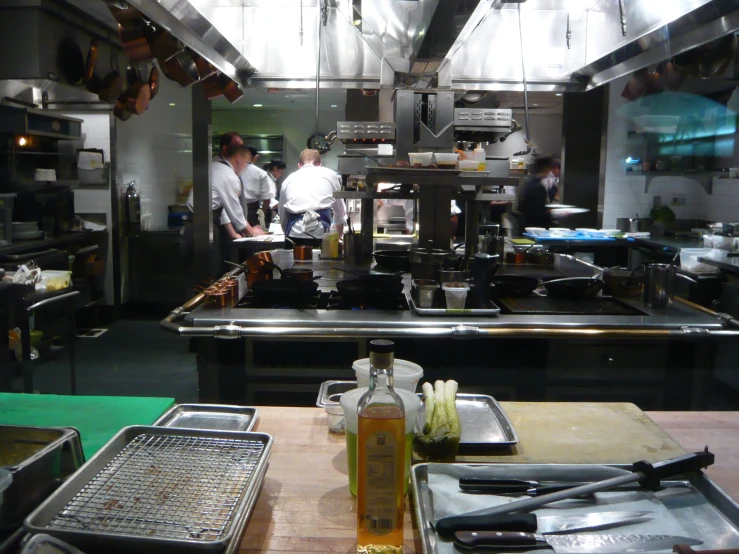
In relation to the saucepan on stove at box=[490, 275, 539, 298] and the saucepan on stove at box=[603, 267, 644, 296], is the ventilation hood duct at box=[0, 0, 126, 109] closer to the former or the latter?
the saucepan on stove at box=[490, 275, 539, 298]

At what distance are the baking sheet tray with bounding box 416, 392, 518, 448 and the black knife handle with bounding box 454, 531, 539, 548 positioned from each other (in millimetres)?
367

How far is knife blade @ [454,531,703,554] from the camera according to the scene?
3.19 ft

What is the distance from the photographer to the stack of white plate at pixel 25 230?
5.72 metres

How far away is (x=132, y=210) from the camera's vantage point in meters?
7.24

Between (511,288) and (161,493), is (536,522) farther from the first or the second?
(511,288)

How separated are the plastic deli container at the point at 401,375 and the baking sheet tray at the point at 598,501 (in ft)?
0.72

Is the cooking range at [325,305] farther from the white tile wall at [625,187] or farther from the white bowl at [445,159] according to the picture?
the white tile wall at [625,187]

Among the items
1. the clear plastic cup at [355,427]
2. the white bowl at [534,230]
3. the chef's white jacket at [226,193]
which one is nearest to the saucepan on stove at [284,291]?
the clear plastic cup at [355,427]

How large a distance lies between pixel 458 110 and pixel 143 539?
335cm

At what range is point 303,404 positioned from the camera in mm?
2961

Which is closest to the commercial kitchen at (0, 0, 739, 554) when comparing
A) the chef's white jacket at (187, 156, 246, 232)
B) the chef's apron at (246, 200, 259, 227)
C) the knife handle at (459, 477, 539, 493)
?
the knife handle at (459, 477, 539, 493)

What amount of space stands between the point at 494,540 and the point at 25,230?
579cm

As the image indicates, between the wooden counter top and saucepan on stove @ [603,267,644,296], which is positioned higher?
saucepan on stove @ [603,267,644,296]

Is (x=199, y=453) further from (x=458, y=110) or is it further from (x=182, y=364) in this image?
(x=182, y=364)
